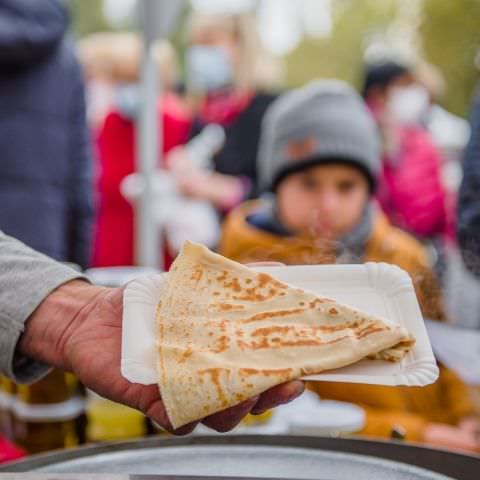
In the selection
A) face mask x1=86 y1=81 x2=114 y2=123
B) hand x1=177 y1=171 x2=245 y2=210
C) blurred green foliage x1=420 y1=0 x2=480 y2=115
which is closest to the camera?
hand x1=177 y1=171 x2=245 y2=210

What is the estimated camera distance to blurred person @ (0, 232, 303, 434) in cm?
100

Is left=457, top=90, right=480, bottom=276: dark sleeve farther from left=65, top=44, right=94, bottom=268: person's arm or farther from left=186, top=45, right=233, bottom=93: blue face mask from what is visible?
left=186, top=45, right=233, bottom=93: blue face mask

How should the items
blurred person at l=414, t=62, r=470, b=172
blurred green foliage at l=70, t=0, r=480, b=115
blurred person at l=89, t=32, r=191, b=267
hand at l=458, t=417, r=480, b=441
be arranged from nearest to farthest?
hand at l=458, t=417, r=480, b=441 → blurred person at l=89, t=32, r=191, b=267 → blurred person at l=414, t=62, r=470, b=172 → blurred green foliage at l=70, t=0, r=480, b=115

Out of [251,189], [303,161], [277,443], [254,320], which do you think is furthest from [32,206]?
[254,320]

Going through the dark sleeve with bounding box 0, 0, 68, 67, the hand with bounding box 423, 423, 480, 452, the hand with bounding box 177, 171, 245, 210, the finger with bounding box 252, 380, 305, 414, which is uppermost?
the dark sleeve with bounding box 0, 0, 68, 67

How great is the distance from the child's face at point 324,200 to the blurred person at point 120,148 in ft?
4.53

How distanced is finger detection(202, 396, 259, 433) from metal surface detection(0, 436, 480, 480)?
0.59 ft

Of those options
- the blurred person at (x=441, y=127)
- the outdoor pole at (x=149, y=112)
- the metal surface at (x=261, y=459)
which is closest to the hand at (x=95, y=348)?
the metal surface at (x=261, y=459)

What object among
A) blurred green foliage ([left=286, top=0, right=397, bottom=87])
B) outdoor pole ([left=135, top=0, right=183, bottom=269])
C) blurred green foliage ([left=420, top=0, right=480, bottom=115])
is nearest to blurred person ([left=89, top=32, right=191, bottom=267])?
outdoor pole ([left=135, top=0, right=183, bottom=269])

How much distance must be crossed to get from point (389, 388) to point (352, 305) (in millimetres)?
1077

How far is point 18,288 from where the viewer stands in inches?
42.5

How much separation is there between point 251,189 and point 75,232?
0.86m

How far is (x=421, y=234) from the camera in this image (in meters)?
3.61

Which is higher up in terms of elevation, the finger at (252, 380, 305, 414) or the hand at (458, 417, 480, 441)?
the finger at (252, 380, 305, 414)
